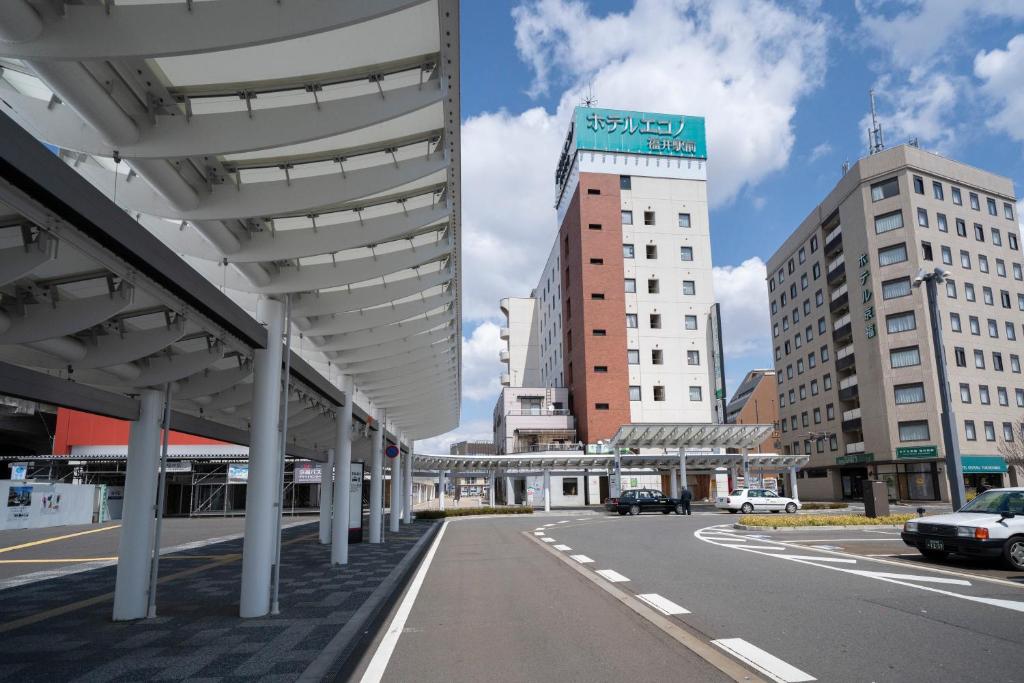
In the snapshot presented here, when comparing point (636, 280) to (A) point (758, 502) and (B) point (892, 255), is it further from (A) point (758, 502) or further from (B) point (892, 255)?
(A) point (758, 502)

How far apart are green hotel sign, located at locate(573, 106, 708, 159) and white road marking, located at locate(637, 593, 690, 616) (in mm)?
58478

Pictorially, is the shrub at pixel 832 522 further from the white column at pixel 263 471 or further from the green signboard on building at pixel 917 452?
the green signboard on building at pixel 917 452

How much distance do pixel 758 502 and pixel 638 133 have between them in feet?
133

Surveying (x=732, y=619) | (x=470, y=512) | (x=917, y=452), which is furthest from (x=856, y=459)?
(x=732, y=619)

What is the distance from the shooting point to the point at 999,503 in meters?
12.5

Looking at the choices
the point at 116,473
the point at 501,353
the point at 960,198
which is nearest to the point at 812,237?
the point at 960,198

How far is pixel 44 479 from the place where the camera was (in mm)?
40406

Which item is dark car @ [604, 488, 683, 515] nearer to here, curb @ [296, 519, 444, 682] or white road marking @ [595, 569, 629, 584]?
white road marking @ [595, 569, 629, 584]

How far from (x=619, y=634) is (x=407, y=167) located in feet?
16.9

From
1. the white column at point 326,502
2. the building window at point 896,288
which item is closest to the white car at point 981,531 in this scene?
the white column at point 326,502

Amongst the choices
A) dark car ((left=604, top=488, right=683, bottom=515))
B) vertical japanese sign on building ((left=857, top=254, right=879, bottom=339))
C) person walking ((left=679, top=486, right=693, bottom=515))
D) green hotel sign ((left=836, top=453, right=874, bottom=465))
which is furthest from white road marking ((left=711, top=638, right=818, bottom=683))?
vertical japanese sign on building ((left=857, top=254, right=879, bottom=339))

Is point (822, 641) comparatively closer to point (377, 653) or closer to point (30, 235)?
point (377, 653)

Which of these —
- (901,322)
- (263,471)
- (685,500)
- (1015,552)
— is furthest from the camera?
(901,322)

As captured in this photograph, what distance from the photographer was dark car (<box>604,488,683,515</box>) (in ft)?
123
